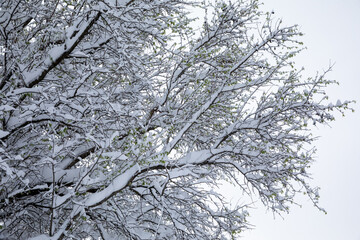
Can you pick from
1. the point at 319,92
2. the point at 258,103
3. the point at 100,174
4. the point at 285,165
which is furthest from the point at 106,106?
the point at 319,92

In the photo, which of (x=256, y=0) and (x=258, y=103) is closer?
(x=258, y=103)

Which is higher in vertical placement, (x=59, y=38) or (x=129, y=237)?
(x=59, y=38)

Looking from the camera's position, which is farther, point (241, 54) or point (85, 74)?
point (241, 54)

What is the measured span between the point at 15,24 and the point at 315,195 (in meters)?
5.28

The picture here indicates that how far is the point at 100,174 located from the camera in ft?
15.0

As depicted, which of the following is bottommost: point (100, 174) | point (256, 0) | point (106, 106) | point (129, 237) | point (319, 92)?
point (129, 237)

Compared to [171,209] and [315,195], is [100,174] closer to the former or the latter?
[171,209]

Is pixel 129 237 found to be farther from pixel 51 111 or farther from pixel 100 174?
pixel 51 111

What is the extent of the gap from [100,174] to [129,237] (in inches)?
44.7

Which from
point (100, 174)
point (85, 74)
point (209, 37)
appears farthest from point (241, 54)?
point (100, 174)

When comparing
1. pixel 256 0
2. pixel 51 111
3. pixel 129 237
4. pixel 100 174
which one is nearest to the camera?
pixel 51 111

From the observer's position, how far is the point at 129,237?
496 centimetres

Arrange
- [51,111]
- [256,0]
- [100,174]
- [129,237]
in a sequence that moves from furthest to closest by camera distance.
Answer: [256,0], [129,237], [100,174], [51,111]

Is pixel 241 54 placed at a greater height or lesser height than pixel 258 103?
greater
